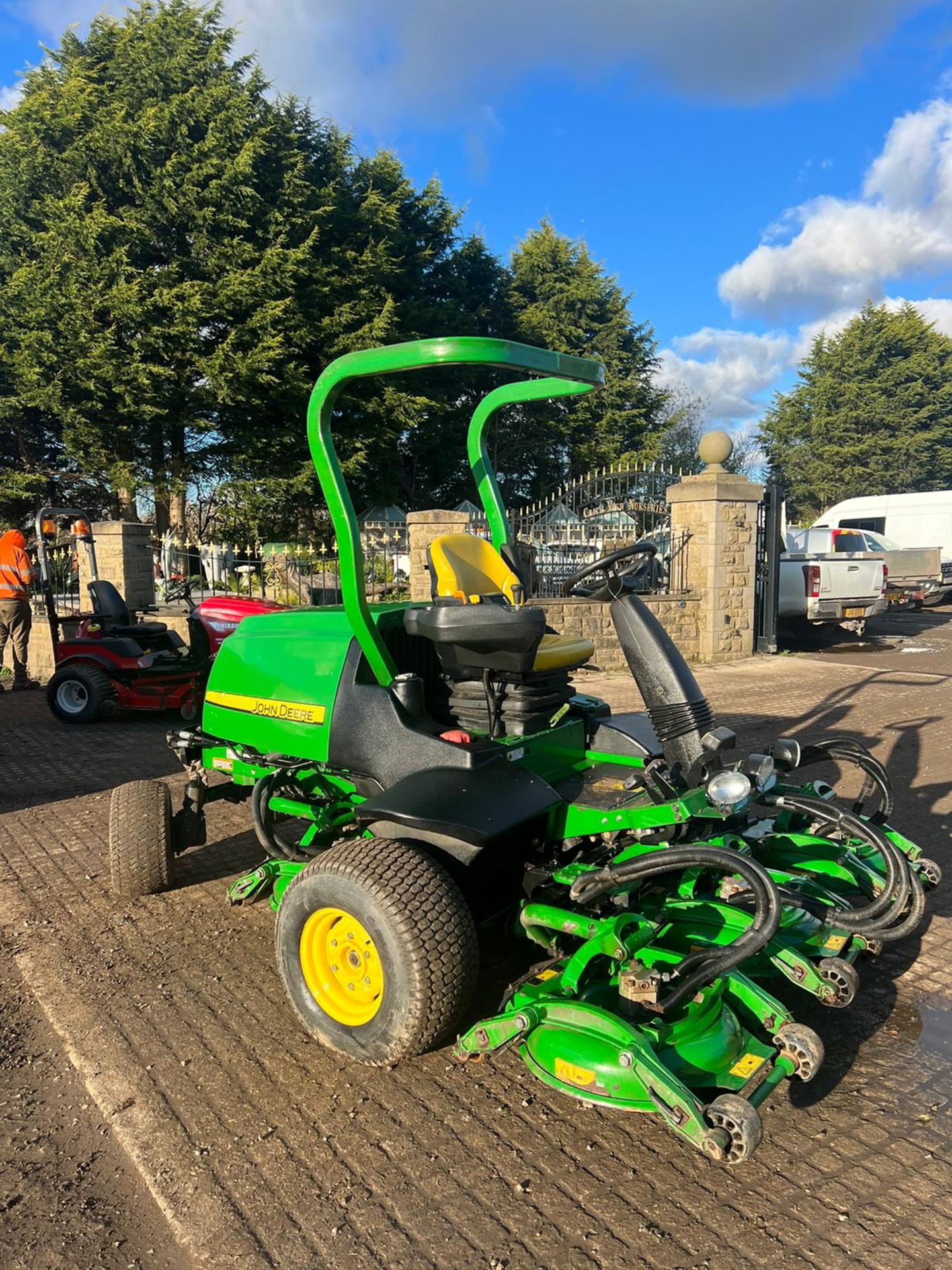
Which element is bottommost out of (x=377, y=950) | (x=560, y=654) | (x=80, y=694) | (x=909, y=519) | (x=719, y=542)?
(x=80, y=694)

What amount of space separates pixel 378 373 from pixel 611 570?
126 centimetres

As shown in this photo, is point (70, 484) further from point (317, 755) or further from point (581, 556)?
point (317, 755)

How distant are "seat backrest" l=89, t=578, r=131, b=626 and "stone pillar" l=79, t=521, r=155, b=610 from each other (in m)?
2.66

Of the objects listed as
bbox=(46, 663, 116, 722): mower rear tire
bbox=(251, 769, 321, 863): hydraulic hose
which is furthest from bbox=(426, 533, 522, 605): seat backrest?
bbox=(46, 663, 116, 722): mower rear tire

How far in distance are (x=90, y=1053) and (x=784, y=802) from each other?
8.47 feet

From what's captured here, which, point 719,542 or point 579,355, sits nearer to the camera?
point 719,542

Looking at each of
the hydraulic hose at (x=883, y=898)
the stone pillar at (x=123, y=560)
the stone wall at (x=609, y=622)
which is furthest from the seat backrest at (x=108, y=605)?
the hydraulic hose at (x=883, y=898)

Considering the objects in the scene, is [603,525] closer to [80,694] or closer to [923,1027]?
[80,694]

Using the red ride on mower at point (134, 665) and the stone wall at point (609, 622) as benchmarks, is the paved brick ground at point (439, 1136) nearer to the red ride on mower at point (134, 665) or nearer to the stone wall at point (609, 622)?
the red ride on mower at point (134, 665)

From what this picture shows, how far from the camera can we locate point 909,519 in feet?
77.8

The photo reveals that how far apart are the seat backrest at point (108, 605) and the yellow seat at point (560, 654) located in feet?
20.8

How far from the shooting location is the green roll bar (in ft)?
9.21

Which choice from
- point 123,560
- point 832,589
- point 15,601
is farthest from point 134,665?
point 832,589

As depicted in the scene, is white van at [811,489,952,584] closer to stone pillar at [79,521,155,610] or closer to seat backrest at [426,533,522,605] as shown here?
stone pillar at [79,521,155,610]
